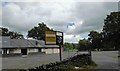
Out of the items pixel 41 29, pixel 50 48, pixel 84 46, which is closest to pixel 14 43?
pixel 50 48

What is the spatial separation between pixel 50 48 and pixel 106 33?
234 ft

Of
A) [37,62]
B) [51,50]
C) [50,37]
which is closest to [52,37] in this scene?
[50,37]

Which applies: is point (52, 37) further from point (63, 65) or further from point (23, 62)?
point (23, 62)

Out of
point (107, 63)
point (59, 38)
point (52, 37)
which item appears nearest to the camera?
point (52, 37)

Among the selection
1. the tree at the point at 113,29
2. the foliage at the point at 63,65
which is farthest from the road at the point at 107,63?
the tree at the point at 113,29

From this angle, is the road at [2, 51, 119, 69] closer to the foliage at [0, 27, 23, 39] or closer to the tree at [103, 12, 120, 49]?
the tree at [103, 12, 120, 49]

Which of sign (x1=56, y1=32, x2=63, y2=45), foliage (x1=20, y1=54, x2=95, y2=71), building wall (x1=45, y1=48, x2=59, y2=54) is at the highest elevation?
sign (x1=56, y1=32, x2=63, y2=45)

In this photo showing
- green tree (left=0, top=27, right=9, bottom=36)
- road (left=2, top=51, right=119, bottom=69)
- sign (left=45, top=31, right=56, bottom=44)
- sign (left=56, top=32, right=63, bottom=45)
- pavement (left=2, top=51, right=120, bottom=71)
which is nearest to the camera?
sign (left=45, top=31, right=56, bottom=44)

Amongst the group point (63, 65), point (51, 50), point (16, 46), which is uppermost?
point (16, 46)

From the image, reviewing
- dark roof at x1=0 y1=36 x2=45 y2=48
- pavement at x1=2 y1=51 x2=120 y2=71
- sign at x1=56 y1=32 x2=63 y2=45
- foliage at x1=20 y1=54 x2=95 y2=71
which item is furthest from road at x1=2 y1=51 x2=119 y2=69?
dark roof at x1=0 y1=36 x2=45 y2=48

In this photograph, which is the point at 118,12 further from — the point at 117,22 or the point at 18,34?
the point at 18,34

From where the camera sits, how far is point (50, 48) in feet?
341

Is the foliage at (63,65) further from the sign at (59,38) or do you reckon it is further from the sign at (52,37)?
the sign at (52,37)

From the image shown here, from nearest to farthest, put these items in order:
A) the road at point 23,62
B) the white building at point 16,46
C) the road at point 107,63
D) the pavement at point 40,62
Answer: the road at point 107,63 → the pavement at point 40,62 → the road at point 23,62 → the white building at point 16,46
